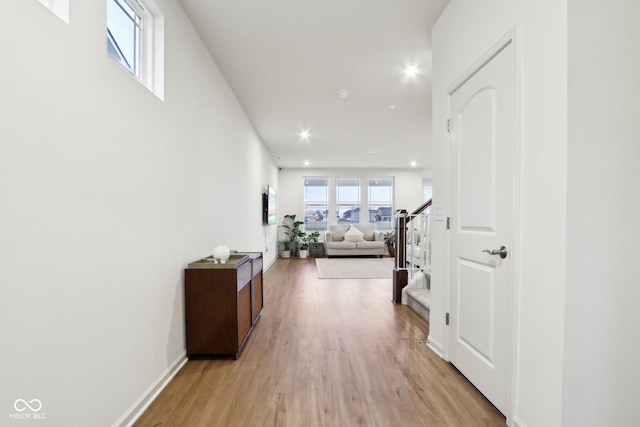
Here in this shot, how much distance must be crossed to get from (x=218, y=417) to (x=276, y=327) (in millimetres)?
1294

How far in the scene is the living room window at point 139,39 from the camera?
5.22 feet

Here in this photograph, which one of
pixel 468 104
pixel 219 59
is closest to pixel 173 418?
pixel 468 104

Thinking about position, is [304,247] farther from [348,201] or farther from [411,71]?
[411,71]

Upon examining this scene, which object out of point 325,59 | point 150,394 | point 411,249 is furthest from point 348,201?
point 150,394

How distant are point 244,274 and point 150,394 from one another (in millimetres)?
993

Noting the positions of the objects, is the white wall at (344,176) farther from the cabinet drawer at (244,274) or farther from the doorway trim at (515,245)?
the doorway trim at (515,245)

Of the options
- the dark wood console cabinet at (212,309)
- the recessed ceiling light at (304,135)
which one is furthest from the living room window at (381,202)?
the dark wood console cabinet at (212,309)

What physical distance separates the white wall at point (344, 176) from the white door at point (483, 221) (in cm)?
689

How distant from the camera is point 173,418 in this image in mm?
1568

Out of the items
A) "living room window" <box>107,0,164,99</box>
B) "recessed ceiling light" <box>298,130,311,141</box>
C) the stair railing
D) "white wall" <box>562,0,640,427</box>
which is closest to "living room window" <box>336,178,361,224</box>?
"recessed ceiling light" <box>298,130,311,141</box>

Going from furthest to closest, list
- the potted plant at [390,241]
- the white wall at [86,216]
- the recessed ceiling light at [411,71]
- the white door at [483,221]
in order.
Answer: the potted plant at [390,241] → the recessed ceiling light at [411,71] → the white door at [483,221] → the white wall at [86,216]

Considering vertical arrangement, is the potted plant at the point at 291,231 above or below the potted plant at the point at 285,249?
above

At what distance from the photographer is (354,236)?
27.1 feet

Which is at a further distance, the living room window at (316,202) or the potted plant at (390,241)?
the living room window at (316,202)
